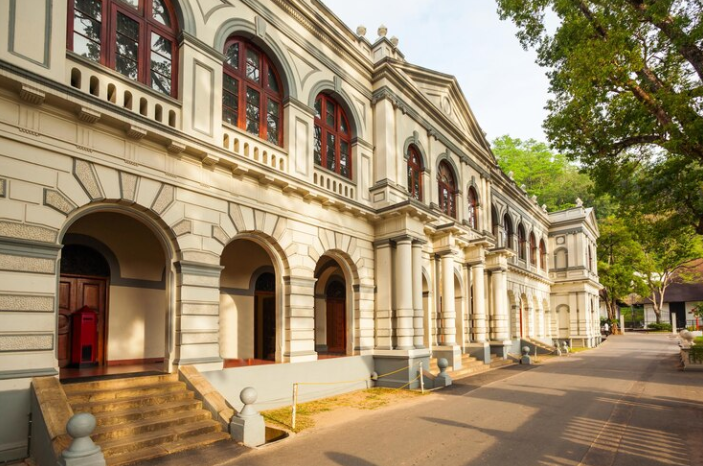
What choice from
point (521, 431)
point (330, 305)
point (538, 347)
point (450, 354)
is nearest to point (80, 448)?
point (521, 431)

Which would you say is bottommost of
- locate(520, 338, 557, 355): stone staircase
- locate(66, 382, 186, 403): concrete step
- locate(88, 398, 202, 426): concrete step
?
locate(520, 338, 557, 355): stone staircase

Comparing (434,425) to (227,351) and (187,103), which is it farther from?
(187,103)

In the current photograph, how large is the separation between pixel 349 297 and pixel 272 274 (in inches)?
104

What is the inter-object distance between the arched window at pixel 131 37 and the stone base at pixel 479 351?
16.0 metres

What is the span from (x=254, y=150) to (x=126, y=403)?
20.4ft

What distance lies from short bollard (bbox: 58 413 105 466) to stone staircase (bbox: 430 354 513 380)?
12.2 metres

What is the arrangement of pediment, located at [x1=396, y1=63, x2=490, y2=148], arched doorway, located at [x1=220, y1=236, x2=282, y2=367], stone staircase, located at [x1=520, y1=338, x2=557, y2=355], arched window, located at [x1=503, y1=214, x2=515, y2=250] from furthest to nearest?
arched window, located at [x1=503, y1=214, x2=515, y2=250], stone staircase, located at [x1=520, y1=338, x2=557, y2=355], pediment, located at [x1=396, y1=63, x2=490, y2=148], arched doorway, located at [x1=220, y1=236, x2=282, y2=367]

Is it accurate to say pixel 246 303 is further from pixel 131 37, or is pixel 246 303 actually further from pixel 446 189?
pixel 446 189

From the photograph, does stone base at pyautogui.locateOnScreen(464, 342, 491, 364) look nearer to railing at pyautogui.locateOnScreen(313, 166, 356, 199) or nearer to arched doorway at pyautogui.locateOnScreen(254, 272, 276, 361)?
arched doorway at pyautogui.locateOnScreen(254, 272, 276, 361)

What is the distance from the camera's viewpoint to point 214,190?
33.4 feet

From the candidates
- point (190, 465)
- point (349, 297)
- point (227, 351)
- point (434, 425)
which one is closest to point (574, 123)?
point (349, 297)

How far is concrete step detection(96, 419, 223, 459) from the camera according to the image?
6.79 m

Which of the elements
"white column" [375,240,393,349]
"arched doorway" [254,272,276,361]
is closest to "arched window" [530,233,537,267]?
"white column" [375,240,393,349]

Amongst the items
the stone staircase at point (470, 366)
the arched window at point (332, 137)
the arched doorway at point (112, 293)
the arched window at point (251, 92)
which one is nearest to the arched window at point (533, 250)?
the stone staircase at point (470, 366)
